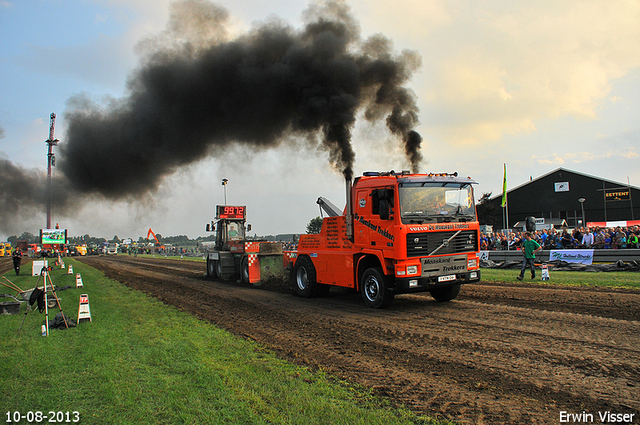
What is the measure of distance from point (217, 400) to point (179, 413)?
1.33ft

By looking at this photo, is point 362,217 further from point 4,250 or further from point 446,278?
point 4,250

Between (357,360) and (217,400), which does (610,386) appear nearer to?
(357,360)

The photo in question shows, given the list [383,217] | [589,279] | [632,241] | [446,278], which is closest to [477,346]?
[446,278]

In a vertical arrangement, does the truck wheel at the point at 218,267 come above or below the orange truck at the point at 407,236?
below

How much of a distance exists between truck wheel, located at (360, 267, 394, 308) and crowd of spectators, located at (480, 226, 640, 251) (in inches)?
418

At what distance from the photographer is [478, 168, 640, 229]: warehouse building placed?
41.8 metres

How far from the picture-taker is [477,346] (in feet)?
18.5

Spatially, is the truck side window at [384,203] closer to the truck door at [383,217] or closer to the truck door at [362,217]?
the truck door at [383,217]

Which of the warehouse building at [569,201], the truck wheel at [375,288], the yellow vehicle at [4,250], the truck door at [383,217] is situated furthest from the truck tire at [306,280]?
the yellow vehicle at [4,250]

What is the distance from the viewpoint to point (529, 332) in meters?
6.20

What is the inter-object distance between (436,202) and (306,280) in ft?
15.4

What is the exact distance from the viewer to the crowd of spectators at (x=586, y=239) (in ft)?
56.1

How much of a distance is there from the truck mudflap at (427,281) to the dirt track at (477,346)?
0.55 meters

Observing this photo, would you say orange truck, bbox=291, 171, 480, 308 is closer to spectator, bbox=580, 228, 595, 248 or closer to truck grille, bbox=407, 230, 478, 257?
truck grille, bbox=407, 230, 478, 257
